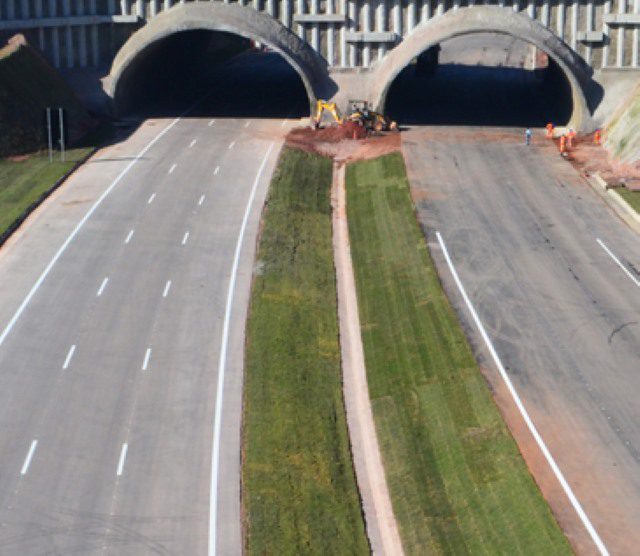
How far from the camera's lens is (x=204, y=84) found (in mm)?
83750

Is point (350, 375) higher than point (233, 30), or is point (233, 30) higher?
point (233, 30)

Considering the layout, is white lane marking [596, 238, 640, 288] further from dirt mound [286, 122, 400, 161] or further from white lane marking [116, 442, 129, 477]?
white lane marking [116, 442, 129, 477]

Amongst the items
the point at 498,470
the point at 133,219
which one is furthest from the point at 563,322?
the point at 133,219

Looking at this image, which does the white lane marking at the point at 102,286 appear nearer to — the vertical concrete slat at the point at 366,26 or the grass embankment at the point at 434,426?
the grass embankment at the point at 434,426

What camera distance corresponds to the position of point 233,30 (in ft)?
219

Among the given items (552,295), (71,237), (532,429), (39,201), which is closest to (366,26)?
(39,201)

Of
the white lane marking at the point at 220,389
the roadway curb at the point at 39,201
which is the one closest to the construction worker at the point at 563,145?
the white lane marking at the point at 220,389

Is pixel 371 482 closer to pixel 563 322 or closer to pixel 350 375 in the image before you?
pixel 350 375

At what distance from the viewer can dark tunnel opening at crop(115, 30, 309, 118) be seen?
2862 inches

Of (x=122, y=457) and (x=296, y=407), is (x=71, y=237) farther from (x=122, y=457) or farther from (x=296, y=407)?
(x=122, y=457)

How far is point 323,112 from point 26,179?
1933 cm

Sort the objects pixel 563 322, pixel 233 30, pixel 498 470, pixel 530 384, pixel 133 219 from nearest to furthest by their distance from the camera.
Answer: pixel 498 470 < pixel 530 384 < pixel 563 322 < pixel 133 219 < pixel 233 30

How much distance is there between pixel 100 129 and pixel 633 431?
4251cm

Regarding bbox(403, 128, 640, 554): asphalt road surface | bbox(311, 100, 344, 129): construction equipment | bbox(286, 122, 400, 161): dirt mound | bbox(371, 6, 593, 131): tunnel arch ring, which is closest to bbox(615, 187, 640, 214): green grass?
bbox(403, 128, 640, 554): asphalt road surface
